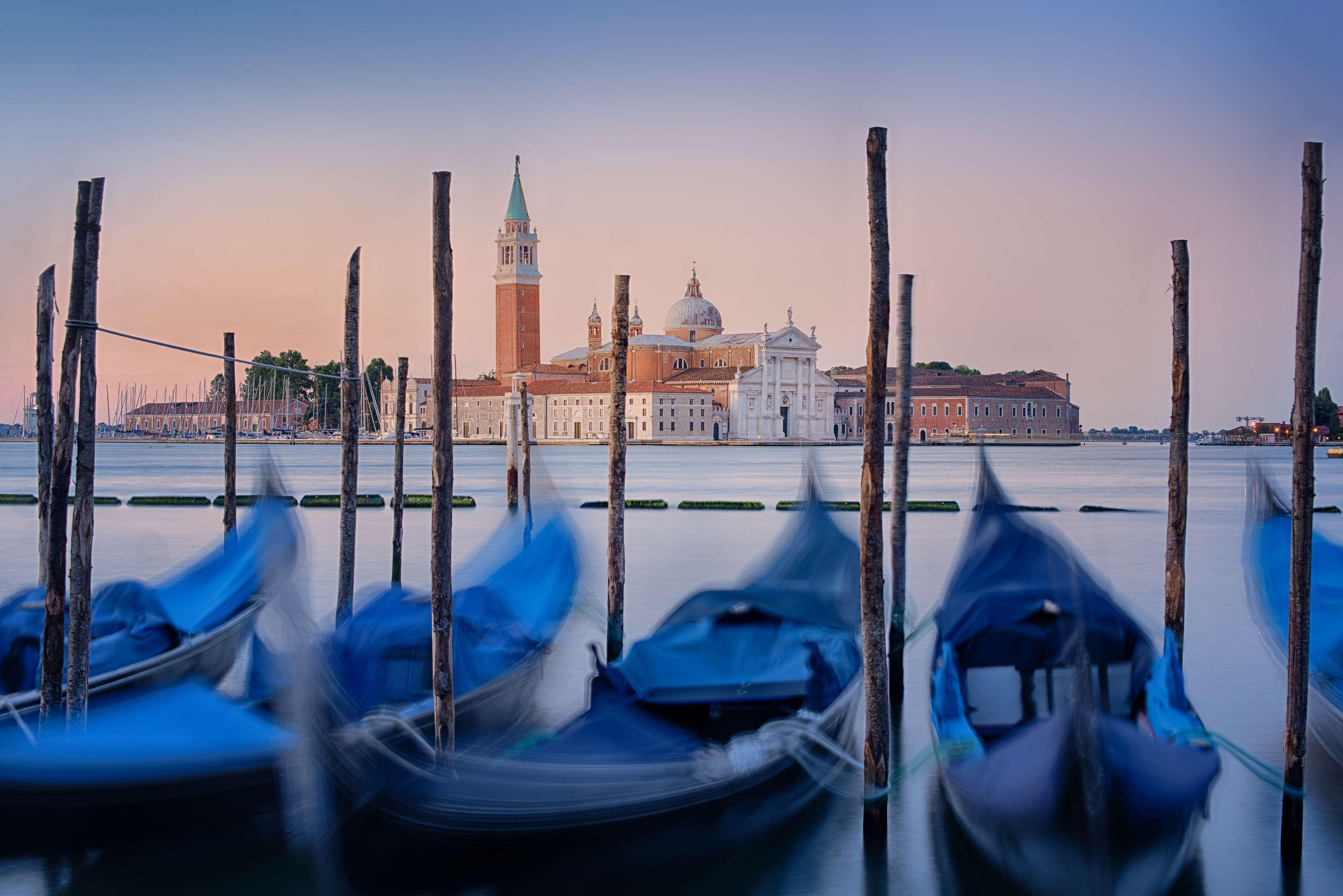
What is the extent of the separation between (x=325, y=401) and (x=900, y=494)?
62925 millimetres

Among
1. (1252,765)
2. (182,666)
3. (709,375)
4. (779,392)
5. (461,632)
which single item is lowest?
(1252,765)

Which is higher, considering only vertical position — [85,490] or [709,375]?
[709,375]

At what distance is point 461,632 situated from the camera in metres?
5.60

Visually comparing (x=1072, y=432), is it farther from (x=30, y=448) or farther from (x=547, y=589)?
(x=547, y=589)

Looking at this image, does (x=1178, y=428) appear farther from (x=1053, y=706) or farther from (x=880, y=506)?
(x=880, y=506)

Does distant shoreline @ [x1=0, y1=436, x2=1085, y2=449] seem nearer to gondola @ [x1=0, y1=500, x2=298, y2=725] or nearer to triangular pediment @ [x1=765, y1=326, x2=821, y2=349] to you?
triangular pediment @ [x1=765, y1=326, x2=821, y2=349]

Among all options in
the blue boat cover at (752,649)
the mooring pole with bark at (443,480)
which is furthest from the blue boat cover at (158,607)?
the blue boat cover at (752,649)

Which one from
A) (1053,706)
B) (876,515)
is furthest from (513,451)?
(876,515)

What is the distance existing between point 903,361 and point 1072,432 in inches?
2872

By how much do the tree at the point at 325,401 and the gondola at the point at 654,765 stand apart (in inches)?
2427

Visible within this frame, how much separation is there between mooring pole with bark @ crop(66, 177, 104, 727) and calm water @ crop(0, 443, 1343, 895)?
79 centimetres

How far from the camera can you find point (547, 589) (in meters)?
6.71

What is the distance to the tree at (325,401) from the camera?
68375mm

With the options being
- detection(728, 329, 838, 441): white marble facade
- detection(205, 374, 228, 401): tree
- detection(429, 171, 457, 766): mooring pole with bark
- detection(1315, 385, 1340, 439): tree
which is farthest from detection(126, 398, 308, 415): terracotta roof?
detection(429, 171, 457, 766): mooring pole with bark
